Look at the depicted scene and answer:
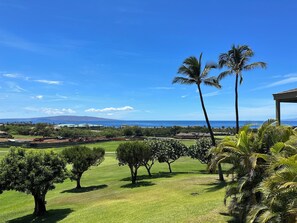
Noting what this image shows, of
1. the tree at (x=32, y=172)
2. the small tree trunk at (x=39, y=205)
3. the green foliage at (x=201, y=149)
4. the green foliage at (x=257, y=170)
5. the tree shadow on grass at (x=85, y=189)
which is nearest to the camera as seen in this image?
the green foliage at (x=257, y=170)

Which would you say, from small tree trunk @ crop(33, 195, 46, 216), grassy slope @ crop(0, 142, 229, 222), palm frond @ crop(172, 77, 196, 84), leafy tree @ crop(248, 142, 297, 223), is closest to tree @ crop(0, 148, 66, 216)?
small tree trunk @ crop(33, 195, 46, 216)

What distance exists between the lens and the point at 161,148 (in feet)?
135

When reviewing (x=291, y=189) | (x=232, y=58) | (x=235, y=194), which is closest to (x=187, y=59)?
(x=232, y=58)

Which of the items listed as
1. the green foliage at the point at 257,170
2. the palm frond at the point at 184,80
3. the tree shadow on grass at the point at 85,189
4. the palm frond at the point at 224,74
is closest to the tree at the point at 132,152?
the tree shadow on grass at the point at 85,189

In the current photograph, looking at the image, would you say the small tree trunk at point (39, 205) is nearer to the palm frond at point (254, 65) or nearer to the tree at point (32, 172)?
the tree at point (32, 172)

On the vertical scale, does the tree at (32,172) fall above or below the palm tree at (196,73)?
below

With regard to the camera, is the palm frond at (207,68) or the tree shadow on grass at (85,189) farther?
the tree shadow on grass at (85,189)

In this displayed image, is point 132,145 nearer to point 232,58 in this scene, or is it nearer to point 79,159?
point 79,159

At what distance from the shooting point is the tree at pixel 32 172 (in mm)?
23125

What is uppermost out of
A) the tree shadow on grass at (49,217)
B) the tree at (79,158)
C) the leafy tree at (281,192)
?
the leafy tree at (281,192)

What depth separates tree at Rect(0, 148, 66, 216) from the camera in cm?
2312

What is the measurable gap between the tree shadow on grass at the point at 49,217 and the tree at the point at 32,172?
563mm

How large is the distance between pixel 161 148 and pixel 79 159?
10.8m

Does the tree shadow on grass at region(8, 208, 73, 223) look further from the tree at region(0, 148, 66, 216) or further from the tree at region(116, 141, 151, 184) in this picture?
the tree at region(116, 141, 151, 184)
